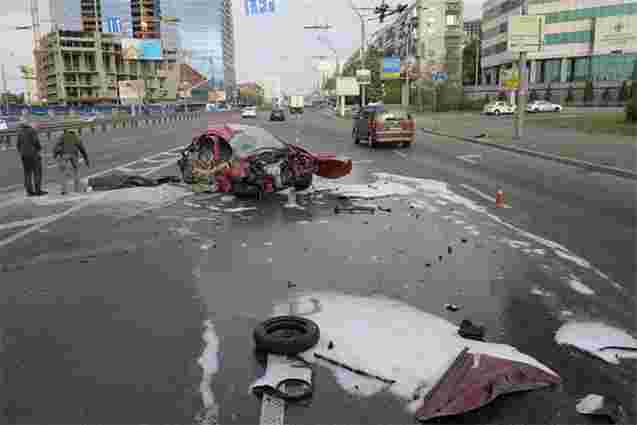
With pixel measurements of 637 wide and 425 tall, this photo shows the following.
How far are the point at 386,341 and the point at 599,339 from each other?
173cm

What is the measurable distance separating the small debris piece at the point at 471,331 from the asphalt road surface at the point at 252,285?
22 centimetres

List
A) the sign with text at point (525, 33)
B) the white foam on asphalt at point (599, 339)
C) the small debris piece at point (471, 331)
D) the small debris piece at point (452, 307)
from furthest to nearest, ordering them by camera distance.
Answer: the sign with text at point (525, 33) → the small debris piece at point (452, 307) → the small debris piece at point (471, 331) → the white foam on asphalt at point (599, 339)

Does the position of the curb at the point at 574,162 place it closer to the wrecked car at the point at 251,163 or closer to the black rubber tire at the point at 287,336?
the wrecked car at the point at 251,163

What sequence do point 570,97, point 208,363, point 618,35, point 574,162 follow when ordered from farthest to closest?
point 570,97
point 618,35
point 574,162
point 208,363

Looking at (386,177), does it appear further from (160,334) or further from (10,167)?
(10,167)

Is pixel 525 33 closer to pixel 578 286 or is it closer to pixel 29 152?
pixel 29 152

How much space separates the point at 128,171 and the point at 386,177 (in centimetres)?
790

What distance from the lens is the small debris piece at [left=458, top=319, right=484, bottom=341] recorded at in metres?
4.39

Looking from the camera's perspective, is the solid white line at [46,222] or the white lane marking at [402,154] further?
the white lane marking at [402,154]

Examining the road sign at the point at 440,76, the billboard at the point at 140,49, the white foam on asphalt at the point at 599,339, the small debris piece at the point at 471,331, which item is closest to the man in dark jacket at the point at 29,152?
the small debris piece at the point at 471,331

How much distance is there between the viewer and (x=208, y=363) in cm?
406

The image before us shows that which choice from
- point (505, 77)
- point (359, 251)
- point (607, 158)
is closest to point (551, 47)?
point (505, 77)

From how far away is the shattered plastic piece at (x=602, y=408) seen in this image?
3.31 m

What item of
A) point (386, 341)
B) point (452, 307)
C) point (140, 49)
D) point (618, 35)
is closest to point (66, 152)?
point (452, 307)
